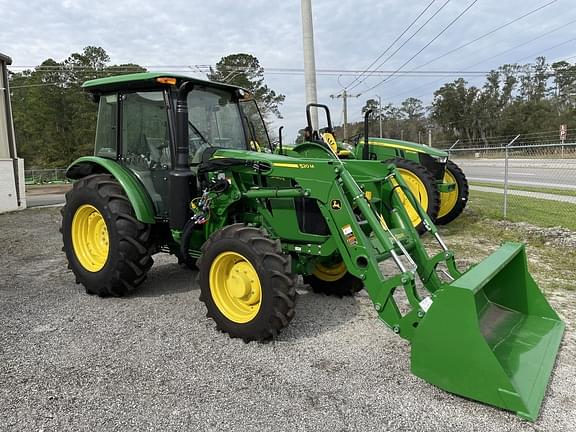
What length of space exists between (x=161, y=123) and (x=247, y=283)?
1.96 m

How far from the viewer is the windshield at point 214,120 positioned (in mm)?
4645

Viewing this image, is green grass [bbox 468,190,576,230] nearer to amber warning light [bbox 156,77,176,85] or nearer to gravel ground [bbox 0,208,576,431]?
gravel ground [bbox 0,208,576,431]

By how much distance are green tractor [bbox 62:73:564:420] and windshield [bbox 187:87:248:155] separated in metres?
0.01

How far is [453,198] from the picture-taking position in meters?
8.86

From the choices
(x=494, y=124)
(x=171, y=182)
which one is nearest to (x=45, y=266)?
(x=171, y=182)

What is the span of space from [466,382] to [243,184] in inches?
102

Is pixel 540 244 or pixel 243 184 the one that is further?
pixel 540 244

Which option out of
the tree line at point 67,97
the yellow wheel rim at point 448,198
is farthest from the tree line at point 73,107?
the yellow wheel rim at point 448,198

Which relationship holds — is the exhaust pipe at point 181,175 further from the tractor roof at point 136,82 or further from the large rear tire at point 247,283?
the large rear tire at point 247,283

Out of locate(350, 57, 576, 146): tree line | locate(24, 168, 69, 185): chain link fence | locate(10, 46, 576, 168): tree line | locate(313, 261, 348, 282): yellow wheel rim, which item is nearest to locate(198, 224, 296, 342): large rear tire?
locate(313, 261, 348, 282): yellow wheel rim

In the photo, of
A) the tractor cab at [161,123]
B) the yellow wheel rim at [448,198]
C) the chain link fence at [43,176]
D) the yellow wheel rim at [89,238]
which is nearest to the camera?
the tractor cab at [161,123]

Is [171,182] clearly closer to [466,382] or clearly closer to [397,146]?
[466,382]

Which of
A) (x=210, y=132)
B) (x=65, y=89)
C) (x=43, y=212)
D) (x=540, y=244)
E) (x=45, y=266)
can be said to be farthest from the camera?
(x=65, y=89)

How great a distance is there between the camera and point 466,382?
9.25 ft
